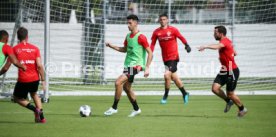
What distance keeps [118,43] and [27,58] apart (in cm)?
1365

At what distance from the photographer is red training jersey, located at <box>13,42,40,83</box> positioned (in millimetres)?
11953

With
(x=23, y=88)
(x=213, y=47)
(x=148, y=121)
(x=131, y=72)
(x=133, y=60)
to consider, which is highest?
(x=213, y=47)

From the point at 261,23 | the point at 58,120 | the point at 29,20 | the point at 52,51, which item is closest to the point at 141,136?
the point at 58,120

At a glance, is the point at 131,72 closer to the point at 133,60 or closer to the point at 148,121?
the point at 133,60

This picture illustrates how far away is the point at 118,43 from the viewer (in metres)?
25.5

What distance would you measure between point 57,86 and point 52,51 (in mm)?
2525

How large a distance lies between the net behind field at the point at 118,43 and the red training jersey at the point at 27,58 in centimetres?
756

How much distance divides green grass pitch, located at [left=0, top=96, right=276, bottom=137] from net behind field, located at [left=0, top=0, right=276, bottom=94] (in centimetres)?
477

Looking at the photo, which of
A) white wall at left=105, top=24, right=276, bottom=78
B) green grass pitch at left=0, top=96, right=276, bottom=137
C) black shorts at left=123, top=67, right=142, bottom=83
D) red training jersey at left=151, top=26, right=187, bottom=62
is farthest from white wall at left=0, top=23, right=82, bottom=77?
black shorts at left=123, top=67, right=142, bottom=83

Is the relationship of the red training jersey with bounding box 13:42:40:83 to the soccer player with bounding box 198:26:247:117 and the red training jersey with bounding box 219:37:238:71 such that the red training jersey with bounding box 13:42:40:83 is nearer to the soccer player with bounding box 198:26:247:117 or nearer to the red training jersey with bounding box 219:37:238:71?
the soccer player with bounding box 198:26:247:117

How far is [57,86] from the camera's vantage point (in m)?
22.3

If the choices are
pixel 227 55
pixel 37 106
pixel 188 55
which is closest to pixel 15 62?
pixel 37 106

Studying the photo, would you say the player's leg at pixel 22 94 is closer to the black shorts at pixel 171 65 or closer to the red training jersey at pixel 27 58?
the red training jersey at pixel 27 58

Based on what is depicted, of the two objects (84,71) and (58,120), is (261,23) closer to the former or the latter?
(84,71)
